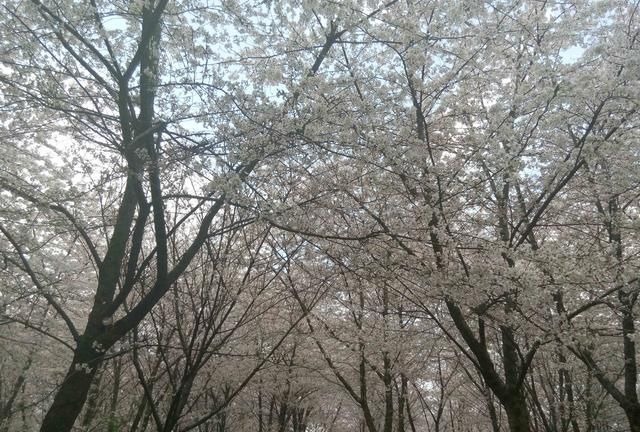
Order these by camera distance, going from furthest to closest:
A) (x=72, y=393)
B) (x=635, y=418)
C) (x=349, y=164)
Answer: (x=635, y=418) → (x=349, y=164) → (x=72, y=393)

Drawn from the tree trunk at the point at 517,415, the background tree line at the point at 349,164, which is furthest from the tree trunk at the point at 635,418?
the tree trunk at the point at 517,415

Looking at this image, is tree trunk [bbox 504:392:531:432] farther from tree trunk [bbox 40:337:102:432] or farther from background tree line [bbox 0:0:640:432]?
tree trunk [bbox 40:337:102:432]

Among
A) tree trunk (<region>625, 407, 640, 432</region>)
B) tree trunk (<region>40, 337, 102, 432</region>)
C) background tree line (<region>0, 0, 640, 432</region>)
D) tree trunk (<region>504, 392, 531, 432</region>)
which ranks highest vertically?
background tree line (<region>0, 0, 640, 432</region>)

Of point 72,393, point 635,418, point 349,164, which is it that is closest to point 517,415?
point 635,418

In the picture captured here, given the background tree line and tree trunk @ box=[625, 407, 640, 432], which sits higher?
the background tree line

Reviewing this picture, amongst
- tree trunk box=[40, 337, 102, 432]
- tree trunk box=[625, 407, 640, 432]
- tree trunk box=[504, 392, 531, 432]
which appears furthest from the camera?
tree trunk box=[625, 407, 640, 432]

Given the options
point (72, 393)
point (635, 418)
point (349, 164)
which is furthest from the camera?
point (635, 418)

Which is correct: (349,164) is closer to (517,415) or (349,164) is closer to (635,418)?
(517,415)

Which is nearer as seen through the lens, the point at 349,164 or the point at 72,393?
the point at 72,393

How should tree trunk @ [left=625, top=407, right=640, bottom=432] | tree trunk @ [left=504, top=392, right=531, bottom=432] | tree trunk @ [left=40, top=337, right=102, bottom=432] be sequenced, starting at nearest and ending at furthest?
tree trunk @ [left=40, top=337, right=102, bottom=432] → tree trunk @ [left=504, top=392, right=531, bottom=432] → tree trunk @ [left=625, top=407, right=640, bottom=432]

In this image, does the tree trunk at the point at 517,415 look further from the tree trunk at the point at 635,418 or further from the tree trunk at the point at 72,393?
the tree trunk at the point at 72,393

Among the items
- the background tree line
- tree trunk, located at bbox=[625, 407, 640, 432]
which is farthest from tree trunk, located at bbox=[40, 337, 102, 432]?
tree trunk, located at bbox=[625, 407, 640, 432]

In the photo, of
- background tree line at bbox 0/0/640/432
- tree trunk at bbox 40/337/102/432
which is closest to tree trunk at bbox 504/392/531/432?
background tree line at bbox 0/0/640/432

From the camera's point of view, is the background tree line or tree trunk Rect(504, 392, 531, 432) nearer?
the background tree line
